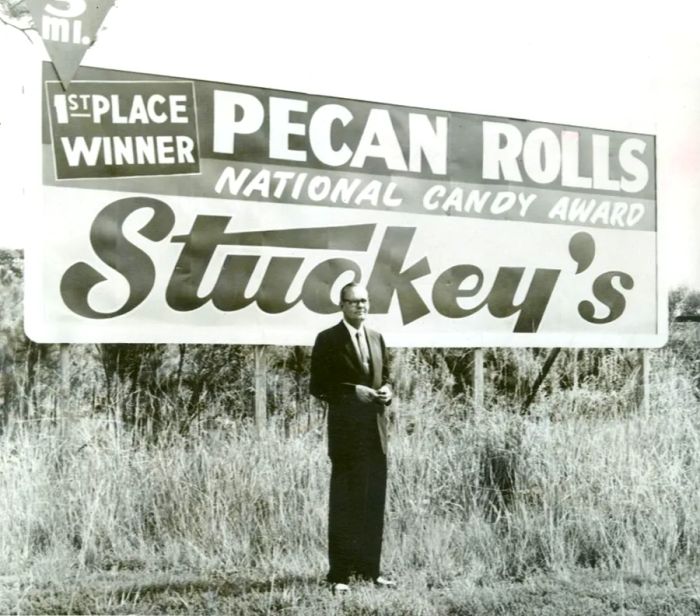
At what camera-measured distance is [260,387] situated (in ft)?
6.13

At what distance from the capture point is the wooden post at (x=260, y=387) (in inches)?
73.0

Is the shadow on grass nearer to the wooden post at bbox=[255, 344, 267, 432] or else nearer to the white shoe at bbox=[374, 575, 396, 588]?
the white shoe at bbox=[374, 575, 396, 588]

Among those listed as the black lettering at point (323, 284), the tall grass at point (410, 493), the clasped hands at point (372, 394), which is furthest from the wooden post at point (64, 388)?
the clasped hands at point (372, 394)

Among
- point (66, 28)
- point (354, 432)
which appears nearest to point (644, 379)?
point (354, 432)

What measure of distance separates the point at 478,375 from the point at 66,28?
1.34 meters

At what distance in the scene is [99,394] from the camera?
1.79 meters

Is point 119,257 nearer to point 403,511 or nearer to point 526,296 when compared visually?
point 403,511

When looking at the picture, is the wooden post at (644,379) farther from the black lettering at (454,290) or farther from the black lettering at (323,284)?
the black lettering at (323,284)

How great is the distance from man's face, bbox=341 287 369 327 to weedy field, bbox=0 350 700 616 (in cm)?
26

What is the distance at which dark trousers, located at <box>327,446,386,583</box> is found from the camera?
1.88m

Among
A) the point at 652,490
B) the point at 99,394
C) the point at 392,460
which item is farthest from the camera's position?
the point at 652,490

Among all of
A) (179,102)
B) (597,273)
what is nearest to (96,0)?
(179,102)

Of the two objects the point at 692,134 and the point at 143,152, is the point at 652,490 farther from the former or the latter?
the point at 143,152

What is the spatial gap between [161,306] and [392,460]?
70 centimetres
